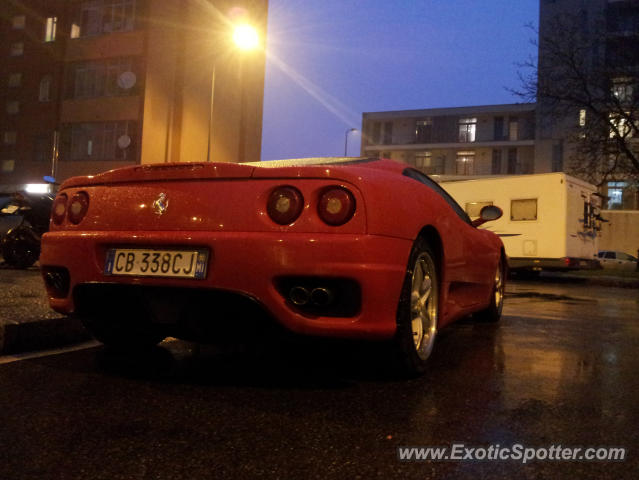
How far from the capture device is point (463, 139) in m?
46.4

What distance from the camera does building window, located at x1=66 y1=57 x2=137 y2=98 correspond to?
26.2 meters

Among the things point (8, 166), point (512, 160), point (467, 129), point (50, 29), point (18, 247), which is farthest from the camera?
point (467, 129)

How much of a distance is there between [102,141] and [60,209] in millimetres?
Answer: 25668

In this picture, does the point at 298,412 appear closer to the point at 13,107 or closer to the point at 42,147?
the point at 42,147

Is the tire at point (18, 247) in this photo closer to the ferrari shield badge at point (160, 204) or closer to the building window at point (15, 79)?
the ferrari shield badge at point (160, 204)

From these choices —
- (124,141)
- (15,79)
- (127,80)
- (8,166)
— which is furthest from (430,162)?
(8,166)

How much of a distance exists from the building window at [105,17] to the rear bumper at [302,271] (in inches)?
1059

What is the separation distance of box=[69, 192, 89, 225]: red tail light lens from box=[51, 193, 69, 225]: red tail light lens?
0.06 metres

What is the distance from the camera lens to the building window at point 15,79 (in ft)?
100

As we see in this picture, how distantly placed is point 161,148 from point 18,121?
362 inches

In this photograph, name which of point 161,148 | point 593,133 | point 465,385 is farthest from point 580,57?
point 465,385

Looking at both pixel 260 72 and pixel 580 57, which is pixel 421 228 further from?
pixel 260 72

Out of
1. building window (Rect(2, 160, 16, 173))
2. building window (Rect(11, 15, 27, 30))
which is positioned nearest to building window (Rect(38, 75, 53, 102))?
building window (Rect(2, 160, 16, 173))

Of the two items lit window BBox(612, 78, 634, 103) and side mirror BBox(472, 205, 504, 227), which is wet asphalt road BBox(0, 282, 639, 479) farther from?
lit window BBox(612, 78, 634, 103)
